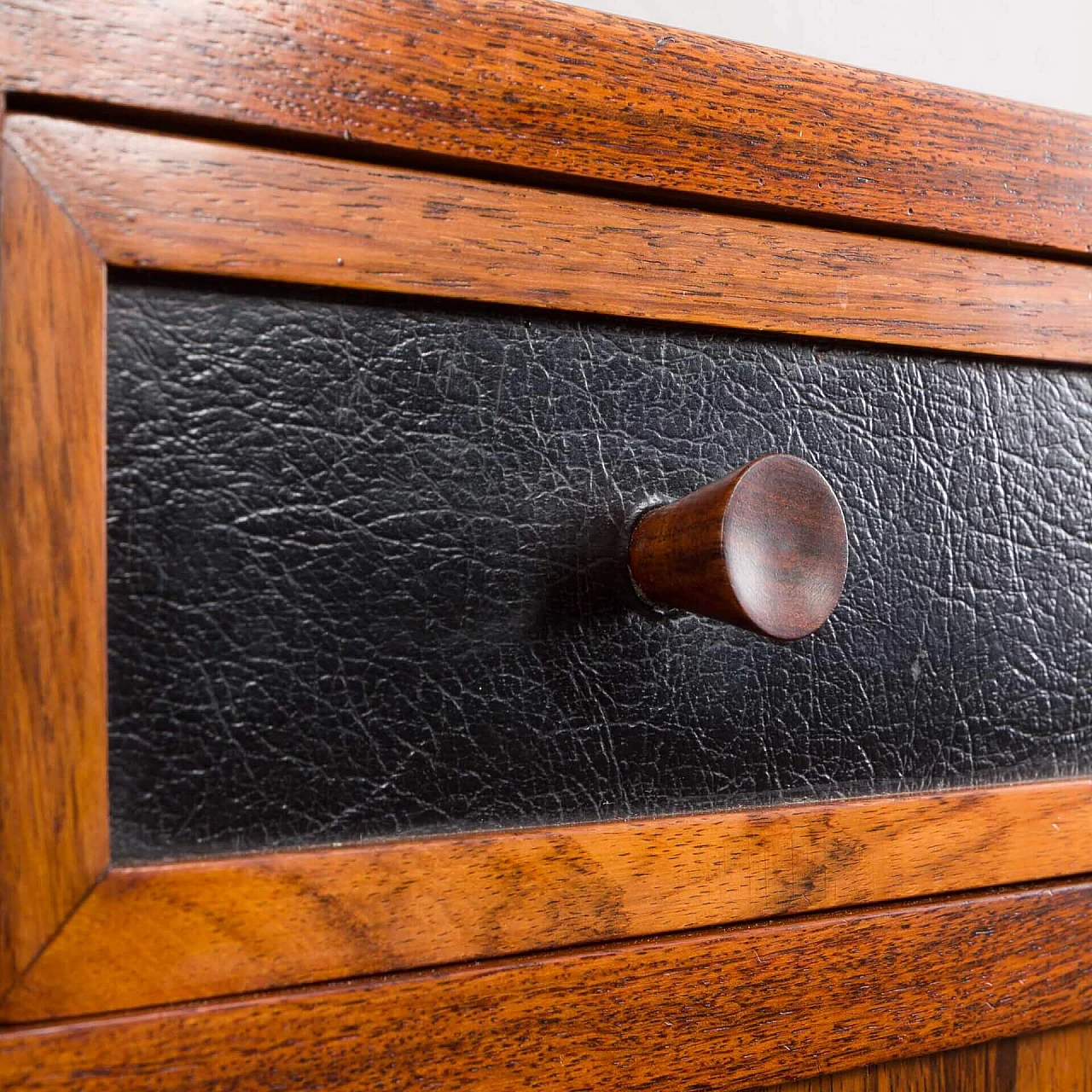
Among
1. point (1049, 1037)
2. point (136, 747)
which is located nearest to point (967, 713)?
point (1049, 1037)

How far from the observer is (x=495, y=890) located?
26 cm

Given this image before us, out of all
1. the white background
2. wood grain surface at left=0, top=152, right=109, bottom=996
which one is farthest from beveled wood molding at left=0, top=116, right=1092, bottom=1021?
the white background

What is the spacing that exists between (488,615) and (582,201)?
111 millimetres

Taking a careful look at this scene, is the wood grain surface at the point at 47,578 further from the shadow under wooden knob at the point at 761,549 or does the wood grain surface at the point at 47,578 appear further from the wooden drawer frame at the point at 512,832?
the shadow under wooden knob at the point at 761,549

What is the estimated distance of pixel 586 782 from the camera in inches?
11.2

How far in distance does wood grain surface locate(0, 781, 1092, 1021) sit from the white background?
403 millimetres

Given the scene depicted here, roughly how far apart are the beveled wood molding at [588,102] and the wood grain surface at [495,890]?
0.56ft

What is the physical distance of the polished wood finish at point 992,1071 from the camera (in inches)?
12.3

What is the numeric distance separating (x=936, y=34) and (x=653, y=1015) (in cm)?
57

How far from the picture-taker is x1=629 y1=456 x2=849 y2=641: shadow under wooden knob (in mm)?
254

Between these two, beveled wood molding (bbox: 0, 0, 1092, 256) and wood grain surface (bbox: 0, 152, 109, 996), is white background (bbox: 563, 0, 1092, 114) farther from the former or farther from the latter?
wood grain surface (bbox: 0, 152, 109, 996)

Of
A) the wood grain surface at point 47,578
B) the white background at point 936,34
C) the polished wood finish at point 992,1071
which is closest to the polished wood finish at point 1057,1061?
the polished wood finish at point 992,1071

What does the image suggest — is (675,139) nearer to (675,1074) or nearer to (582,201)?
(582,201)

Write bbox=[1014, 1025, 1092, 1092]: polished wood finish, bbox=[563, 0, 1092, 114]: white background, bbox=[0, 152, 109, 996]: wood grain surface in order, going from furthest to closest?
bbox=[563, 0, 1092, 114]: white background, bbox=[1014, 1025, 1092, 1092]: polished wood finish, bbox=[0, 152, 109, 996]: wood grain surface
